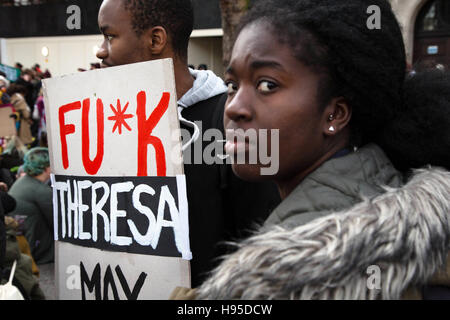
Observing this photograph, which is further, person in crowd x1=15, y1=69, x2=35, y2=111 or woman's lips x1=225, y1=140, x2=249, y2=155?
person in crowd x1=15, y1=69, x2=35, y2=111

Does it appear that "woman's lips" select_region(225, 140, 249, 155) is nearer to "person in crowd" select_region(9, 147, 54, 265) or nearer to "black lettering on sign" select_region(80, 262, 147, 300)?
"black lettering on sign" select_region(80, 262, 147, 300)

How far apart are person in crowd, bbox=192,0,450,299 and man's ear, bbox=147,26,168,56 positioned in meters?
0.69

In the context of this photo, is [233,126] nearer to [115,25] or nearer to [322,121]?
[322,121]

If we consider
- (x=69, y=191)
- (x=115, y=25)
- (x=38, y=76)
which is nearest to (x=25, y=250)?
(x=69, y=191)

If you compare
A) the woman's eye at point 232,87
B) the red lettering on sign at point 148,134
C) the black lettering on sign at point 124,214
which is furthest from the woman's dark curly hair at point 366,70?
the black lettering on sign at point 124,214

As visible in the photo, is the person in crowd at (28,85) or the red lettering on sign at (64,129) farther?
the person in crowd at (28,85)

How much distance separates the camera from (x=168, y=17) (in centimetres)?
188

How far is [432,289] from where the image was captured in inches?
38.5

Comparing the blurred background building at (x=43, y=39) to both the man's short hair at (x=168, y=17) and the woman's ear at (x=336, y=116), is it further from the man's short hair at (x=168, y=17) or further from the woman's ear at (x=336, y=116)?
the woman's ear at (x=336, y=116)

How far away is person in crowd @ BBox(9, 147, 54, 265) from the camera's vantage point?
170 inches

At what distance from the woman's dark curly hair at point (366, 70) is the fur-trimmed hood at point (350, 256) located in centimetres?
25

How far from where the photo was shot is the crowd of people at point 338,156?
2.97 feet
